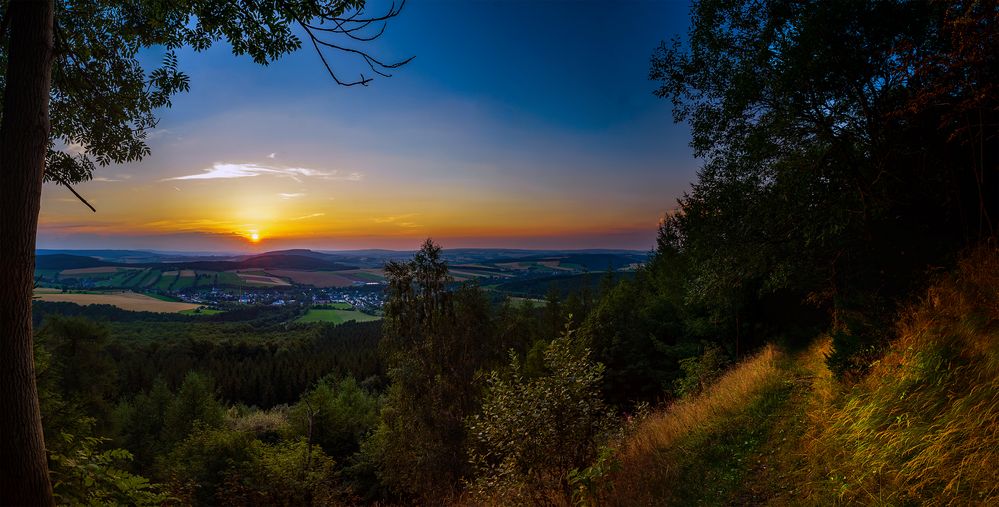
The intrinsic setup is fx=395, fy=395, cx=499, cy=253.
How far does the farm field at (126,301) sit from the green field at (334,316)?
2003 inches

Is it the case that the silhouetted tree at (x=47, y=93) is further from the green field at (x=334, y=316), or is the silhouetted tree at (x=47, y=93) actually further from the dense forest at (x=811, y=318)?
the green field at (x=334, y=316)

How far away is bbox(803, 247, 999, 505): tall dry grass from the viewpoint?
4082 millimetres

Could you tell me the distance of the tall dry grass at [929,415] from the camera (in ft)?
13.4

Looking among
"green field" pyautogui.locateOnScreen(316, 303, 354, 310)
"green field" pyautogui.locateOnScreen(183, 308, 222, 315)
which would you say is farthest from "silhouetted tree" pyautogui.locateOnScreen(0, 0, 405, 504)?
"green field" pyautogui.locateOnScreen(316, 303, 354, 310)

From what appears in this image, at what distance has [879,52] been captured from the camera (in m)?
9.14

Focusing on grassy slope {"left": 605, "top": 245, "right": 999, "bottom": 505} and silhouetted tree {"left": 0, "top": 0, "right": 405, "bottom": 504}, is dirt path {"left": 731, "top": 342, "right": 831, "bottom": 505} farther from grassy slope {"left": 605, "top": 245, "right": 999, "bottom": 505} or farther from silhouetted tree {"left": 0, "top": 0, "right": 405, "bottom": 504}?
silhouetted tree {"left": 0, "top": 0, "right": 405, "bottom": 504}

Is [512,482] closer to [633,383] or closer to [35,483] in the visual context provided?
[35,483]

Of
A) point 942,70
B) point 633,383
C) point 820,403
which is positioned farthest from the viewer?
point 633,383

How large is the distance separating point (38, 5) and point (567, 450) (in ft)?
29.2

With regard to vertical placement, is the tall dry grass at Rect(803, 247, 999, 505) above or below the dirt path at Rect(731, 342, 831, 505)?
above

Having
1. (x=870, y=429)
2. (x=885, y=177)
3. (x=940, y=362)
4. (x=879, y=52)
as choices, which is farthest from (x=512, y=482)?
(x=879, y=52)

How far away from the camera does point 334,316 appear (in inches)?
6526

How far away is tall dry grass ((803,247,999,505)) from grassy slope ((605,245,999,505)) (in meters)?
0.02

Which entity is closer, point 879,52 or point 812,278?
point 879,52
